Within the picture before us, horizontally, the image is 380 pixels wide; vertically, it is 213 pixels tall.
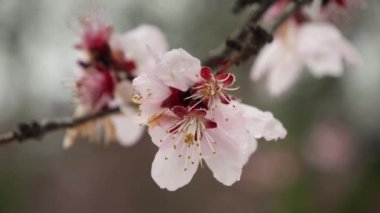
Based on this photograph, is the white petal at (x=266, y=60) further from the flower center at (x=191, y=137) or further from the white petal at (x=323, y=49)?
the flower center at (x=191, y=137)

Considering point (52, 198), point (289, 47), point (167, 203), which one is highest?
point (289, 47)

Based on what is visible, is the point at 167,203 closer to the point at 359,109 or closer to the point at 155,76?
the point at 359,109

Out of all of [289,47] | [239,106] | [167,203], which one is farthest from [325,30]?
[167,203]

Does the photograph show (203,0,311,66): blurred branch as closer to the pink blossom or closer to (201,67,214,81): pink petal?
(201,67,214,81): pink petal

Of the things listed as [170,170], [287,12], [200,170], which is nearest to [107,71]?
[287,12]

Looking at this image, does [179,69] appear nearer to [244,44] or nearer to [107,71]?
[244,44]

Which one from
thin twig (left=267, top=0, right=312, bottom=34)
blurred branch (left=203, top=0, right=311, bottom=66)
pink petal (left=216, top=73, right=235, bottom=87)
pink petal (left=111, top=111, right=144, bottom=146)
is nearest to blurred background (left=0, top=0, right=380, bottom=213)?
pink petal (left=111, top=111, right=144, bottom=146)

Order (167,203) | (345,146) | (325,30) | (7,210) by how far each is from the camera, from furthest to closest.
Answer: (167,203), (7,210), (345,146), (325,30)
